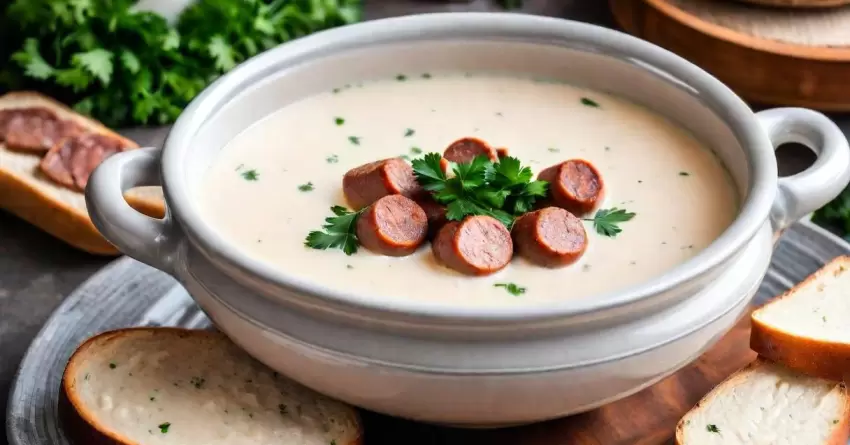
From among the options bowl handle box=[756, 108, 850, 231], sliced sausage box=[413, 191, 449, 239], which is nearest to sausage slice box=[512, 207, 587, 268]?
sliced sausage box=[413, 191, 449, 239]

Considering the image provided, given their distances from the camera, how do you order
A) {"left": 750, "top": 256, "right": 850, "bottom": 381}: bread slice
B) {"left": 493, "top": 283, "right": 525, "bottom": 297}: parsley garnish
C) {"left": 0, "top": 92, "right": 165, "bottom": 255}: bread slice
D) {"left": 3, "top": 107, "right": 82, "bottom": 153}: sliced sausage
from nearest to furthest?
1. {"left": 493, "top": 283, "right": 525, "bottom": 297}: parsley garnish
2. {"left": 750, "top": 256, "right": 850, "bottom": 381}: bread slice
3. {"left": 0, "top": 92, "right": 165, "bottom": 255}: bread slice
4. {"left": 3, "top": 107, "right": 82, "bottom": 153}: sliced sausage

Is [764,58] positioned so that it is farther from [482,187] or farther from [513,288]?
[513,288]

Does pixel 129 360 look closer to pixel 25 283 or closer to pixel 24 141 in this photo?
pixel 25 283

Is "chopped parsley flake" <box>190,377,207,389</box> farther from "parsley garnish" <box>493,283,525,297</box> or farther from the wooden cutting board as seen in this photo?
"parsley garnish" <box>493,283,525,297</box>

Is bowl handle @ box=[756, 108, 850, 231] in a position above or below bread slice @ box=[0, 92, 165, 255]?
above

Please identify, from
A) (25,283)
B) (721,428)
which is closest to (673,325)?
(721,428)

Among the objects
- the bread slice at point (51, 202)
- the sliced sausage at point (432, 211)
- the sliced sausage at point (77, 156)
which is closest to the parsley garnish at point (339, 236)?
the sliced sausage at point (432, 211)

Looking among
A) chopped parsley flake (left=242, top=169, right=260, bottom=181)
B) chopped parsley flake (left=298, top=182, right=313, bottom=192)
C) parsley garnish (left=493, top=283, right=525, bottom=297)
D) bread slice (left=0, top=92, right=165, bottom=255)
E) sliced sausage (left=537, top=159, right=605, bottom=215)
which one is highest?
sliced sausage (left=537, top=159, right=605, bottom=215)
